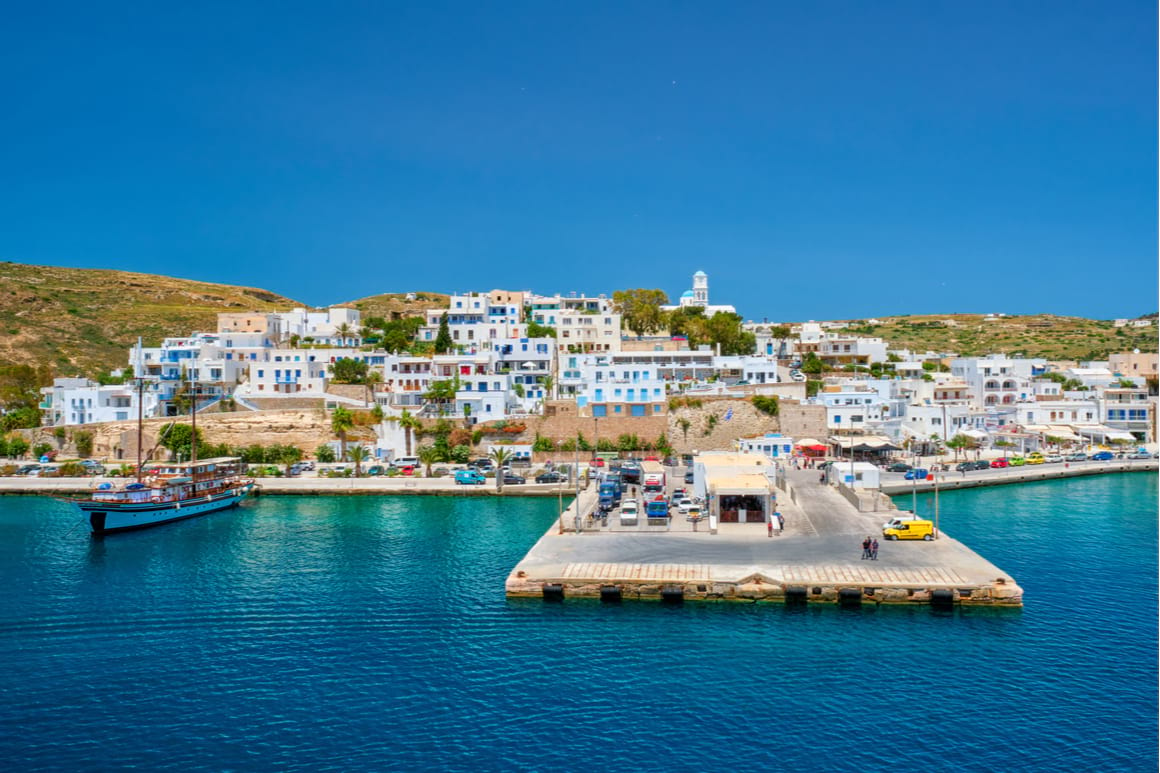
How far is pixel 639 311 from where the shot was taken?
101250mm

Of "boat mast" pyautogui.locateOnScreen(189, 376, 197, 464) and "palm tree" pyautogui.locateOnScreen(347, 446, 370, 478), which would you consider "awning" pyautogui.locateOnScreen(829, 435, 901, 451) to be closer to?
"palm tree" pyautogui.locateOnScreen(347, 446, 370, 478)

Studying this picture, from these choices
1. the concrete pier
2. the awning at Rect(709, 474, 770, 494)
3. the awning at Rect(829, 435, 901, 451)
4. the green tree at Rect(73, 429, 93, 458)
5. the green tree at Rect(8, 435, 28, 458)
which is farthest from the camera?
the green tree at Rect(73, 429, 93, 458)

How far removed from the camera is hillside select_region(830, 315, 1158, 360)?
139 m

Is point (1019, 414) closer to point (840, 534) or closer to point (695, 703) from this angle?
point (840, 534)

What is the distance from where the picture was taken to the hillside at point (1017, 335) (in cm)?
13912

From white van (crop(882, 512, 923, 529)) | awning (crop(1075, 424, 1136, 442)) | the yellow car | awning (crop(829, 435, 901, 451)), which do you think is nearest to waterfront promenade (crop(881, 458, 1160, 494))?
awning (crop(829, 435, 901, 451))

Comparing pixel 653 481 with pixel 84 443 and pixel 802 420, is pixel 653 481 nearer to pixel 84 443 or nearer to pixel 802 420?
pixel 802 420

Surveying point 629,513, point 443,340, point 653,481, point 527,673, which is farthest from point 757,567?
point 443,340

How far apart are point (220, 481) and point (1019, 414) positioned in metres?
63.3

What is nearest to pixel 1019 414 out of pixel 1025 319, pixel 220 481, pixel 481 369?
pixel 481 369

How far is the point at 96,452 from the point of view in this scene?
7000 centimetres

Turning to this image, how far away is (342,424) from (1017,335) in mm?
130962

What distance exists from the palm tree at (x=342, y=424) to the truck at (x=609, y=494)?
25853 millimetres

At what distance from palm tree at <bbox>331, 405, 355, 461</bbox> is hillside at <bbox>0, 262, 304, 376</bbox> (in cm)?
4822
